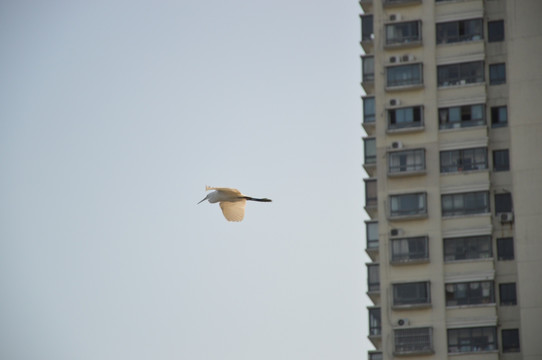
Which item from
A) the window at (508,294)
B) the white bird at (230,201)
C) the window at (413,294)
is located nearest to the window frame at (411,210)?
the window at (413,294)

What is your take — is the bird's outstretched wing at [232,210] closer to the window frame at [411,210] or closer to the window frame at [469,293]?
the window frame at [411,210]

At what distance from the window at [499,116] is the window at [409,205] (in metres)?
4.01

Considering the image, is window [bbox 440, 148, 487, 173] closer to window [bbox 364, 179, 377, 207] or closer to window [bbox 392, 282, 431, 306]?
window [bbox 364, 179, 377, 207]

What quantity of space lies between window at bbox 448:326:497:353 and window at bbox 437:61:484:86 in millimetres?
10081

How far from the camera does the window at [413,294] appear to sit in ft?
164

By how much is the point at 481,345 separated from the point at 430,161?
7.67m

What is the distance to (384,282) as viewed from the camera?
5078 cm

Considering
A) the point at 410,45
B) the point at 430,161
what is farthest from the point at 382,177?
the point at 410,45

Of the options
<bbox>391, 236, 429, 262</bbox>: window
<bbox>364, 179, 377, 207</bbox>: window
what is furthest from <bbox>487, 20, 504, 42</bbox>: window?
<bbox>391, 236, 429, 262</bbox>: window

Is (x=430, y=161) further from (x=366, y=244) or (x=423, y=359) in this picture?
(x=423, y=359)

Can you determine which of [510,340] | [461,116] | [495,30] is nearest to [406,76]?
[461,116]

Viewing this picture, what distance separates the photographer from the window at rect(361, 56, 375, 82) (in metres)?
54.3

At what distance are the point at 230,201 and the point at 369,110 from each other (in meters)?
17.1

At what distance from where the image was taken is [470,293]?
163ft
